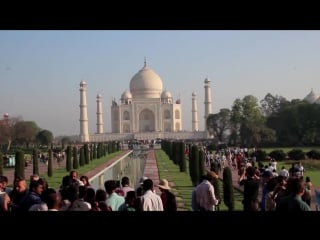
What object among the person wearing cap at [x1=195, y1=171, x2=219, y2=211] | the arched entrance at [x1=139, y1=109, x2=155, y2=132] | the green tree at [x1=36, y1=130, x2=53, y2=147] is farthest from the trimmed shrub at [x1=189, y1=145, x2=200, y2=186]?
the arched entrance at [x1=139, y1=109, x2=155, y2=132]

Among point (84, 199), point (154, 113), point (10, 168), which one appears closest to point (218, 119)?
point (154, 113)

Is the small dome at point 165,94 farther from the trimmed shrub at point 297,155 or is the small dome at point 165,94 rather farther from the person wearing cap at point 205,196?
Result: the person wearing cap at point 205,196

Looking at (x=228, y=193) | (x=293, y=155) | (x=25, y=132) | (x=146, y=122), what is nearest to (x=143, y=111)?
(x=146, y=122)

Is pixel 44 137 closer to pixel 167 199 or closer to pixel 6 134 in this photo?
pixel 6 134
